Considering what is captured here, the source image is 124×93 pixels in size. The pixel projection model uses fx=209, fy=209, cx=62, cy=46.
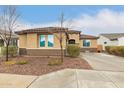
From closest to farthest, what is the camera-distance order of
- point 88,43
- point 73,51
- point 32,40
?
point 73,51 → point 32,40 → point 88,43

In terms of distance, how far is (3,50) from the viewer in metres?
24.6

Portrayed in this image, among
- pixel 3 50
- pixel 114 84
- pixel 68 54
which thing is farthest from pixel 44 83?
pixel 3 50

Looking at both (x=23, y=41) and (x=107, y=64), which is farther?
(x=23, y=41)

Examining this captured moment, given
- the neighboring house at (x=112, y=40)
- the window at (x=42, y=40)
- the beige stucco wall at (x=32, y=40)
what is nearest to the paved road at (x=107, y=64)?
the window at (x=42, y=40)

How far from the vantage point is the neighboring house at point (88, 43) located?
37.7 meters

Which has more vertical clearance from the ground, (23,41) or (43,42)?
(23,41)

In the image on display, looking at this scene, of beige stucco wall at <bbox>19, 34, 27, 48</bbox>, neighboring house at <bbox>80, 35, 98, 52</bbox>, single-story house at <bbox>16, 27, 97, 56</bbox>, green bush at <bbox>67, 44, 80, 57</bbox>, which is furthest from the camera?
neighboring house at <bbox>80, 35, 98, 52</bbox>

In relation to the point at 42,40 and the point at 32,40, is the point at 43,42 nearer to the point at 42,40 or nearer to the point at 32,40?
the point at 42,40

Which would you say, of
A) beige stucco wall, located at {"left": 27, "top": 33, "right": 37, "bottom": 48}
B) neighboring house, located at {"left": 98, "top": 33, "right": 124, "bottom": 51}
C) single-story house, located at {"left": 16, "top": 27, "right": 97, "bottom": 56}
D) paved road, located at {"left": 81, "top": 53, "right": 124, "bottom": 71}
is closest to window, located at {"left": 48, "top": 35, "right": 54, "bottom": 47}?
single-story house, located at {"left": 16, "top": 27, "right": 97, "bottom": 56}

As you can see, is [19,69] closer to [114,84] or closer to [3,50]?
[114,84]

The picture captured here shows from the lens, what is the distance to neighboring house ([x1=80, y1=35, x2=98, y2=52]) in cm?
3766

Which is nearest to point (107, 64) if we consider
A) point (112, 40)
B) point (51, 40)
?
point (51, 40)

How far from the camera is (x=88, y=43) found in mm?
38406

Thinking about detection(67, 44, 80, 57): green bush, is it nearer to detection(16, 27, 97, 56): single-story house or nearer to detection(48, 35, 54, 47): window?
detection(16, 27, 97, 56): single-story house
